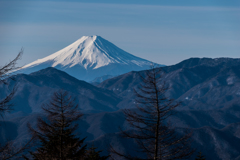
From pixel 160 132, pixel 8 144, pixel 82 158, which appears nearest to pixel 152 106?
pixel 160 132

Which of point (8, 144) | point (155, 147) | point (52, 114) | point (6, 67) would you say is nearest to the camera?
point (6, 67)

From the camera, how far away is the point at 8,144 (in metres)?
17.2

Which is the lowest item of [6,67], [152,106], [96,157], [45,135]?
[96,157]

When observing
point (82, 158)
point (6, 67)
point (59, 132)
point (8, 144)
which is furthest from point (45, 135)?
point (6, 67)

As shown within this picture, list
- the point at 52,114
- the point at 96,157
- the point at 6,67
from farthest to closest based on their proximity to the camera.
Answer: the point at 96,157
the point at 52,114
the point at 6,67

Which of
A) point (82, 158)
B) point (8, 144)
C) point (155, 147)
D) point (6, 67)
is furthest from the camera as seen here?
point (82, 158)

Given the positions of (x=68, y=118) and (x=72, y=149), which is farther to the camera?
(x=68, y=118)

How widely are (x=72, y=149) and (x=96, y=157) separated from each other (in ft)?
18.0

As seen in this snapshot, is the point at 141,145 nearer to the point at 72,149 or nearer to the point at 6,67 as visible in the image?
the point at 72,149

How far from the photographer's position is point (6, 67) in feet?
52.0

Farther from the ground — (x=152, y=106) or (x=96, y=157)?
(x=152, y=106)

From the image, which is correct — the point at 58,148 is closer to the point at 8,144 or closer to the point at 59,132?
the point at 59,132

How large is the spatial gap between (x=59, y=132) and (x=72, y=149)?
1.41 meters

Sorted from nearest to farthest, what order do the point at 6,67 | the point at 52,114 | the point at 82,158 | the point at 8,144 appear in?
the point at 6,67, the point at 8,144, the point at 82,158, the point at 52,114
